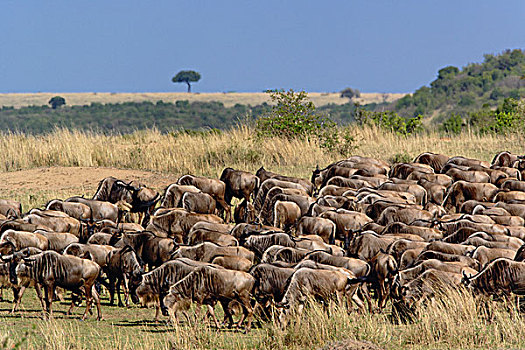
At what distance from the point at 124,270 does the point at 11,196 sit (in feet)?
30.1

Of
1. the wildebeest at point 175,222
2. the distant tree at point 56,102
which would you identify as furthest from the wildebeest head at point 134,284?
the distant tree at point 56,102

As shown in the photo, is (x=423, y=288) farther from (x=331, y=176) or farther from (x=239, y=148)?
(x=239, y=148)

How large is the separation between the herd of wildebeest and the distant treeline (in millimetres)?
47181

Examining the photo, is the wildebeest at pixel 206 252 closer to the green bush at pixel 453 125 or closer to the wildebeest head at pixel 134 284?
the wildebeest head at pixel 134 284

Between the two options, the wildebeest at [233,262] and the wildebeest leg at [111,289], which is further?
the wildebeest leg at [111,289]

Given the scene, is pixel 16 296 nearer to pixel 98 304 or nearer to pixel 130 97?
pixel 98 304

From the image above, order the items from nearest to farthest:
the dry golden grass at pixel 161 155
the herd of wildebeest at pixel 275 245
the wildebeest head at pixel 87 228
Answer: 1. the herd of wildebeest at pixel 275 245
2. the wildebeest head at pixel 87 228
3. the dry golden grass at pixel 161 155

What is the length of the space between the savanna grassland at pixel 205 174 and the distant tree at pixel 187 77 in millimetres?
78146

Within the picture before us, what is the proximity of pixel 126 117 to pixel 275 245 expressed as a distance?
62318 mm

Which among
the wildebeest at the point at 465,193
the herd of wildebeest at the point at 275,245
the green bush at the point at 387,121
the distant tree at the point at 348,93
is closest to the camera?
the herd of wildebeest at the point at 275,245

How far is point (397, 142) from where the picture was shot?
25062 mm

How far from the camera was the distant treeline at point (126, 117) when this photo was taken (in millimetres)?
65375

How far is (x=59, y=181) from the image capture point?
19.6 metres

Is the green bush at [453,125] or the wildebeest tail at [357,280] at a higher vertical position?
the green bush at [453,125]
